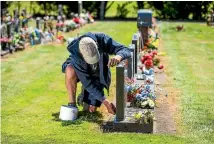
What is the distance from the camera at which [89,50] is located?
21.8ft

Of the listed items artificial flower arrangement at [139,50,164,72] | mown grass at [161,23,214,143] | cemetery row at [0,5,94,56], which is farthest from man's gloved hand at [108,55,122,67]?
cemetery row at [0,5,94,56]

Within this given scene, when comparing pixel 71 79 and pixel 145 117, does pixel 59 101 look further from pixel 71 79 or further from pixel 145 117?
pixel 145 117

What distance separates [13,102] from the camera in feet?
26.9

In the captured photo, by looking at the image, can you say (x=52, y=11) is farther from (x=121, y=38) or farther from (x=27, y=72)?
(x=27, y=72)

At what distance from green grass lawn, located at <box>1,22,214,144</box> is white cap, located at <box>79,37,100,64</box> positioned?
0.83 m

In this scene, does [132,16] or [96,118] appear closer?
[96,118]

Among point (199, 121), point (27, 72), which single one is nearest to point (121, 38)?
point (27, 72)

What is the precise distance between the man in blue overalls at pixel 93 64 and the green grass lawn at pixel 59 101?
39 centimetres

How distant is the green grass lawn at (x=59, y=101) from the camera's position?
6.06 meters

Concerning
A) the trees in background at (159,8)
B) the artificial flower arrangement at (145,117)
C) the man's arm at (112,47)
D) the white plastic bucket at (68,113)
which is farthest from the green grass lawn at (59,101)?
the trees in background at (159,8)

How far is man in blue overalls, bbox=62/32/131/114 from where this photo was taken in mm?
6695

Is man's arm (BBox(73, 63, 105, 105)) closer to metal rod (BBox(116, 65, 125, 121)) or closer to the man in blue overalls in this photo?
the man in blue overalls

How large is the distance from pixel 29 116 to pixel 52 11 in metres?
26.9

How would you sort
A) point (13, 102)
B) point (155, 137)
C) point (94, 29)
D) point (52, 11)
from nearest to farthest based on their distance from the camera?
point (155, 137) < point (13, 102) < point (94, 29) < point (52, 11)
